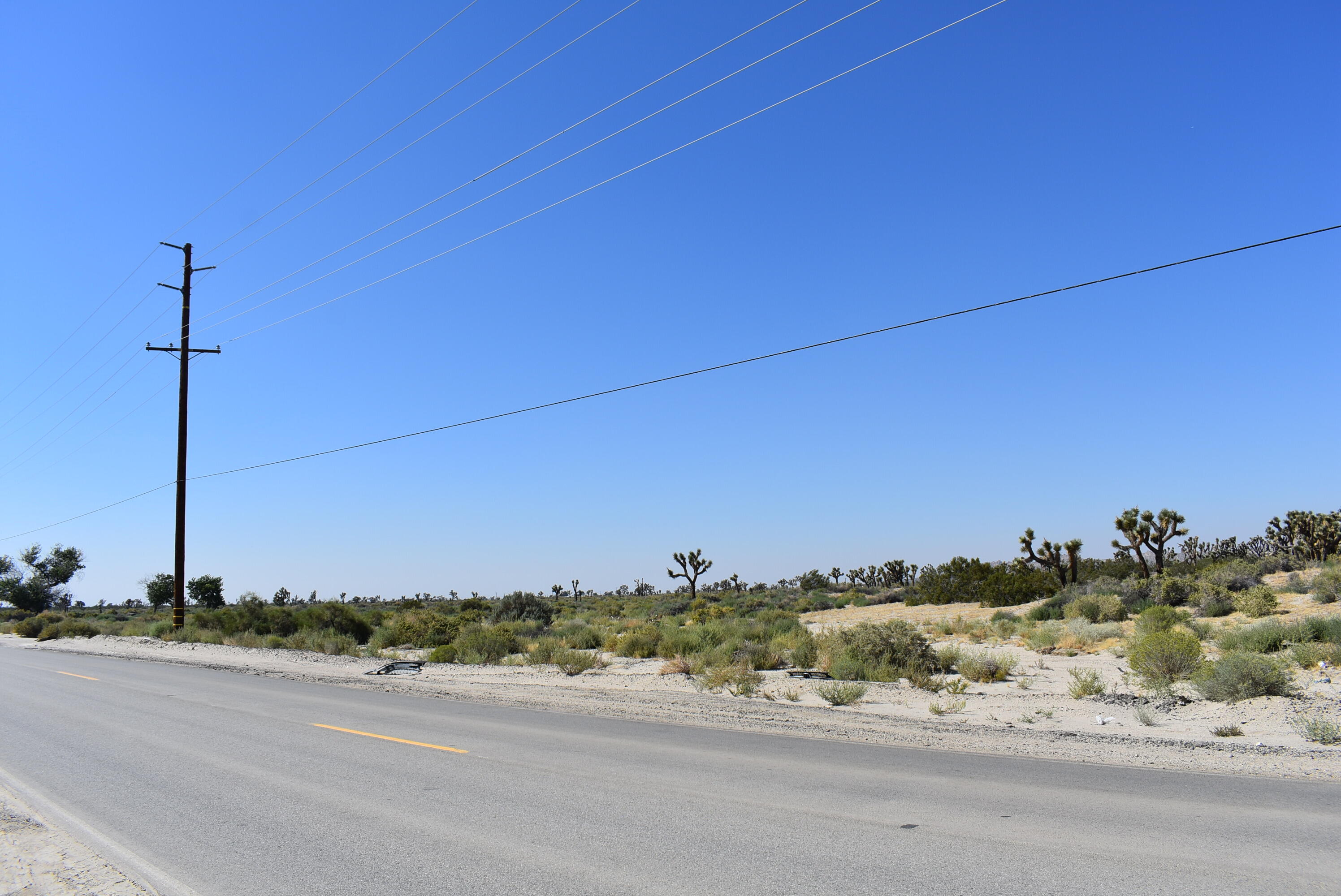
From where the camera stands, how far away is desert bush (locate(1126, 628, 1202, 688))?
15.5 metres

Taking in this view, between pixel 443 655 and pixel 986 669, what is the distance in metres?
16.1

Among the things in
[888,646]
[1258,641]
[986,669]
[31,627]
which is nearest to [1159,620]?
[1258,641]

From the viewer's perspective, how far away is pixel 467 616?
36.6 m

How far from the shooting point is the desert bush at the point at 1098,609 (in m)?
27.9

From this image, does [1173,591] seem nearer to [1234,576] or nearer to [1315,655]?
[1234,576]

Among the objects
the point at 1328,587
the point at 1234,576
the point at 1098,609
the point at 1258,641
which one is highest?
the point at 1234,576

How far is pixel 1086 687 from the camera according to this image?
15.2 m

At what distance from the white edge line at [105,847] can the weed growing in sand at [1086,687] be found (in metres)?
14.5

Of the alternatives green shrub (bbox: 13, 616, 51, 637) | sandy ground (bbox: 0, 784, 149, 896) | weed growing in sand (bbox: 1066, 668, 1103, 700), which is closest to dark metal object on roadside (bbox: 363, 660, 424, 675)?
sandy ground (bbox: 0, 784, 149, 896)

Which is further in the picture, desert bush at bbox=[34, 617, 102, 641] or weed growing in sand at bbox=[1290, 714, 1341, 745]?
desert bush at bbox=[34, 617, 102, 641]

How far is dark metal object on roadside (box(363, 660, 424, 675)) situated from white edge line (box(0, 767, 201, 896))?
43.5ft

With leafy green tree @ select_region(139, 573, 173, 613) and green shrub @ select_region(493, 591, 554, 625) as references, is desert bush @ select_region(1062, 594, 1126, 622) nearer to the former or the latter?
green shrub @ select_region(493, 591, 554, 625)

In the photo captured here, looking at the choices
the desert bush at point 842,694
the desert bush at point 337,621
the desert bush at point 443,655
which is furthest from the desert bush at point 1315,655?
the desert bush at point 337,621

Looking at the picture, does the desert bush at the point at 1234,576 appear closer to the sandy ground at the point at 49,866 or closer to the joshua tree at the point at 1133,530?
the joshua tree at the point at 1133,530
